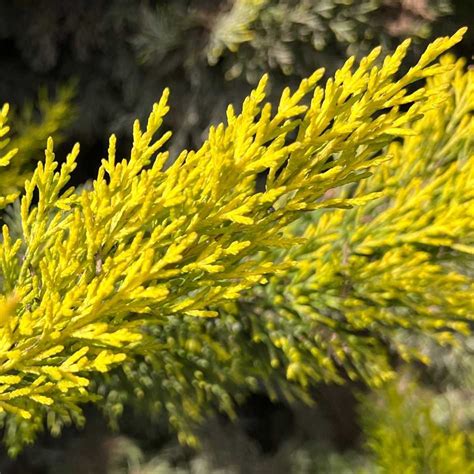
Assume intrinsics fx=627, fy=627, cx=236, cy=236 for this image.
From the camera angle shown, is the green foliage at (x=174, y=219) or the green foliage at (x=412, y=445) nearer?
the green foliage at (x=174, y=219)

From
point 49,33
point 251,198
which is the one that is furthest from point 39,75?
point 251,198

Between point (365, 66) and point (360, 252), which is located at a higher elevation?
point (365, 66)

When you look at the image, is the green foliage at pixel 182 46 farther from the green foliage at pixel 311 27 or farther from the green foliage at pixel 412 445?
the green foliage at pixel 412 445

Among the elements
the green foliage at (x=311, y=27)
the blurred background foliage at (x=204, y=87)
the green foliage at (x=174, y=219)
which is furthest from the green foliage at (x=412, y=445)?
the green foliage at (x=311, y=27)

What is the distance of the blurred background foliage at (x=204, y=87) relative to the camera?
5.62 ft

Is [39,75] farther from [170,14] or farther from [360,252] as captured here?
Answer: [360,252]

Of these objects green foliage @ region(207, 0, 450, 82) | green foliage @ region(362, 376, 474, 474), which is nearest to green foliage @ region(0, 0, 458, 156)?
green foliage @ region(207, 0, 450, 82)

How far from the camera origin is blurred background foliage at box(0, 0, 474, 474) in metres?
1.71

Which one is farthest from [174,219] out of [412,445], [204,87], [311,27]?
[204,87]

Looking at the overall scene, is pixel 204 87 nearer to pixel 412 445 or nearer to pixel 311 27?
pixel 311 27

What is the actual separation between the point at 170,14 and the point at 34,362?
58.3 inches

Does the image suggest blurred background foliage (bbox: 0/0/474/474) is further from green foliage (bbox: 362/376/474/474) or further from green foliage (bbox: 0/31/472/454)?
green foliage (bbox: 0/31/472/454)

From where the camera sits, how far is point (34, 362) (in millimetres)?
644

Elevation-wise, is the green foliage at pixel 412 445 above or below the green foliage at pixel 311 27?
below
